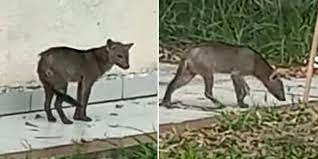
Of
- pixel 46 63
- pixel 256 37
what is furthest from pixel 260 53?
pixel 46 63

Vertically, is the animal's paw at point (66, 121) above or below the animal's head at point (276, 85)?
below

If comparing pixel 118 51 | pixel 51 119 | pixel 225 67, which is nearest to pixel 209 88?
pixel 225 67

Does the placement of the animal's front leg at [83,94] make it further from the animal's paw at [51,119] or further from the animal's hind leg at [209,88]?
the animal's hind leg at [209,88]

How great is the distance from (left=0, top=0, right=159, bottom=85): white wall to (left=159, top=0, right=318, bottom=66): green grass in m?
0.04

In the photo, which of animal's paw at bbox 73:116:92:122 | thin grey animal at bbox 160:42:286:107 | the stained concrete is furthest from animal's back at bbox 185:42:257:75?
animal's paw at bbox 73:116:92:122

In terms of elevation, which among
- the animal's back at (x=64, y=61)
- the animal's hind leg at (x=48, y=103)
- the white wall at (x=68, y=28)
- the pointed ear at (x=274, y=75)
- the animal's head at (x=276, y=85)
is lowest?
the animal's hind leg at (x=48, y=103)

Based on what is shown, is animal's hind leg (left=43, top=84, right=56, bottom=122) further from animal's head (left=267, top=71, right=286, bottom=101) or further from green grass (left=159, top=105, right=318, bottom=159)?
animal's head (left=267, top=71, right=286, bottom=101)

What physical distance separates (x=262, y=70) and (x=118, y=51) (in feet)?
0.87

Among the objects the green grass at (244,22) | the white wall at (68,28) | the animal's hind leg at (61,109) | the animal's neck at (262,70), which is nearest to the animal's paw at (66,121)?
the animal's hind leg at (61,109)

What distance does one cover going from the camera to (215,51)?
4.76 feet

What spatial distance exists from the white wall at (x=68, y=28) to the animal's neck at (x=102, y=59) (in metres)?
0.01

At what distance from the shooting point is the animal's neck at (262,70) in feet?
4.77

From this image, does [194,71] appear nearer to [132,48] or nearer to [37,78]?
[132,48]

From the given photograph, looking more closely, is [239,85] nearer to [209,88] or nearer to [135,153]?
[209,88]
